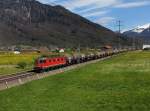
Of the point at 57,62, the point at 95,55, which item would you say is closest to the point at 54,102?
the point at 57,62

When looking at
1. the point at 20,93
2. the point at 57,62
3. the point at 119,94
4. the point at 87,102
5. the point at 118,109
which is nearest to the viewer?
the point at 118,109

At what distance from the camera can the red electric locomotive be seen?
84.4m

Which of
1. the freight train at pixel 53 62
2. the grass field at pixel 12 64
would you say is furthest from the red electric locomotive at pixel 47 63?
the grass field at pixel 12 64

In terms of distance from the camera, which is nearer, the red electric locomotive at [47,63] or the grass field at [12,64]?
the red electric locomotive at [47,63]

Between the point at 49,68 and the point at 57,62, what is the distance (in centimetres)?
788

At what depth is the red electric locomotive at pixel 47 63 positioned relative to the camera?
84.4 meters

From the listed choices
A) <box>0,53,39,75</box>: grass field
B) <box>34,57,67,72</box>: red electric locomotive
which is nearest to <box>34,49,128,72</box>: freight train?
<box>34,57,67,72</box>: red electric locomotive

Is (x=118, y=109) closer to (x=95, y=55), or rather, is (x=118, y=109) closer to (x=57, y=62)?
(x=57, y=62)

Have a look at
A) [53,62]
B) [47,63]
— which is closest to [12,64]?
[53,62]

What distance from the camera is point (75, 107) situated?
31047 mm

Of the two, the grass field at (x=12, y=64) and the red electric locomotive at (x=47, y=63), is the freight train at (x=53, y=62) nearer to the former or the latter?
the red electric locomotive at (x=47, y=63)

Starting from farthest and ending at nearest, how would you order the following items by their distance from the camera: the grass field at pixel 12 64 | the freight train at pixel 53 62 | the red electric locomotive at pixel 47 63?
the grass field at pixel 12 64 < the freight train at pixel 53 62 < the red electric locomotive at pixel 47 63

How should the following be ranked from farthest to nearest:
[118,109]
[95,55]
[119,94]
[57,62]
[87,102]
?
[95,55]
[57,62]
[119,94]
[87,102]
[118,109]

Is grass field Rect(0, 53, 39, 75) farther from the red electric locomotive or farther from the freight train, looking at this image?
the freight train
